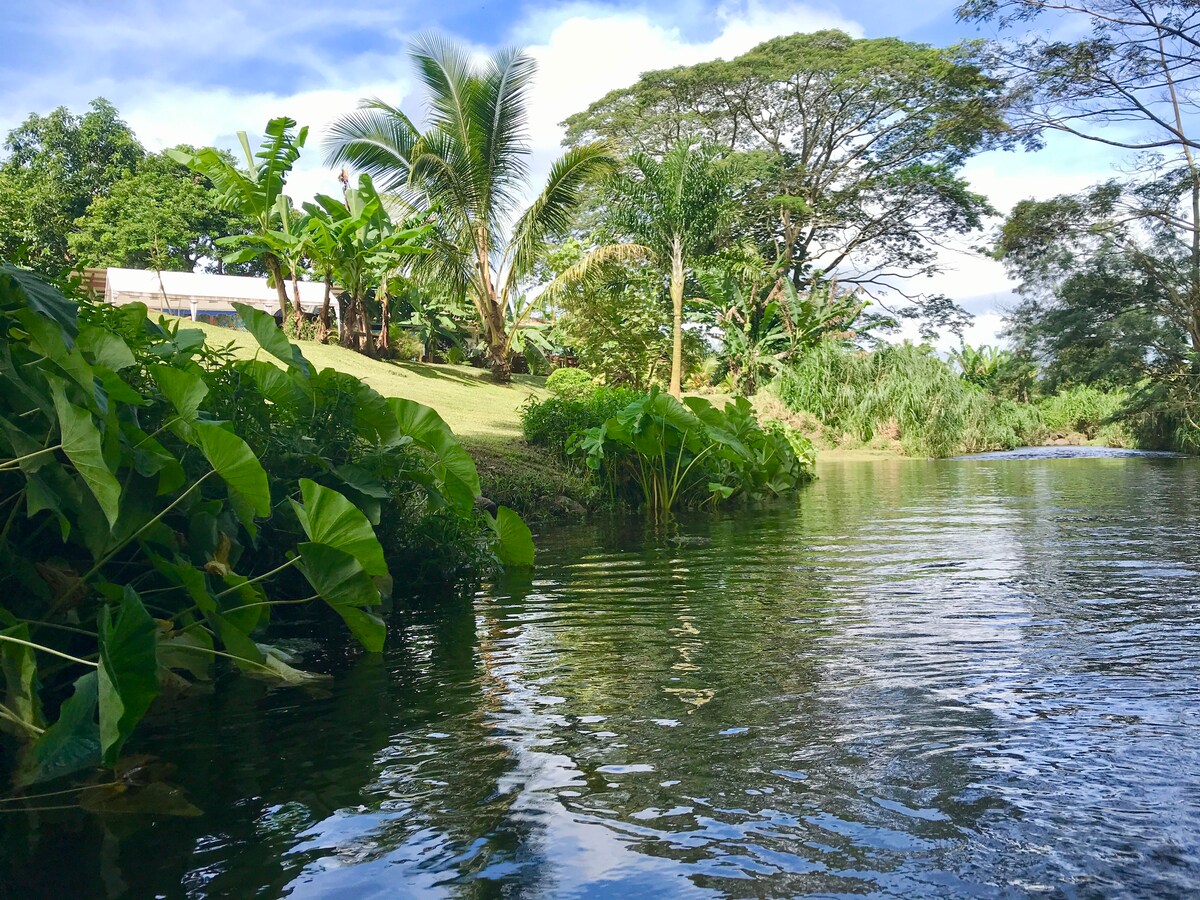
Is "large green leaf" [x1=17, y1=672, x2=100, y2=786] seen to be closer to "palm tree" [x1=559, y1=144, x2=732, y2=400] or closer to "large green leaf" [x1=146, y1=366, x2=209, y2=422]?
"large green leaf" [x1=146, y1=366, x2=209, y2=422]

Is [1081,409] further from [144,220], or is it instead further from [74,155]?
[74,155]

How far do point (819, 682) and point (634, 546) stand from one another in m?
4.74

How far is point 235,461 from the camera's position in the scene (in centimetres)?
342

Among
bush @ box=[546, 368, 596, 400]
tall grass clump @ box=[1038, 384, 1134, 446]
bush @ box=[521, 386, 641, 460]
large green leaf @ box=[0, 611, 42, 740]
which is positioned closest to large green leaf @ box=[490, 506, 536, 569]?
large green leaf @ box=[0, 611, 42, 740]

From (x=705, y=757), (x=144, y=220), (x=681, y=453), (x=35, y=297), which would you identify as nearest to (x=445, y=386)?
(x=681, y=453)

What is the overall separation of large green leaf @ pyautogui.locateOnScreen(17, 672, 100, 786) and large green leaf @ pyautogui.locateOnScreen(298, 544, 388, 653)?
3.40 feet

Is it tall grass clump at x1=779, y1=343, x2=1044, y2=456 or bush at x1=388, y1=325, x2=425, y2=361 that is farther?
bush at x1=388, y1=325, x2=425, y2=361

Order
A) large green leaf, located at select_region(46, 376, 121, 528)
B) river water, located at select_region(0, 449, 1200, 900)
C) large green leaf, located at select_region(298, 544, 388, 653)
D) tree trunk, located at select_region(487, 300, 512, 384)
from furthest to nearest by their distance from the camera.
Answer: tree trunk, located at select_region(487, 300, 512, 384)
large green leaf, located at select_region(298, 544, 388, 653)
large green leaf, located at select_region(46, 376, 121, 528)
river water, located at select_region(0, 449, 1200, 900)

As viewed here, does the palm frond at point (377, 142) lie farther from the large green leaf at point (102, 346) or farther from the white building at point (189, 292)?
the large green leaf at point (102, 346)

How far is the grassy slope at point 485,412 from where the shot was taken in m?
10.5

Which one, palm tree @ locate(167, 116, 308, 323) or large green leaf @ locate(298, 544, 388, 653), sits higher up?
palm tree @ locate(167, 116, 308, 323)

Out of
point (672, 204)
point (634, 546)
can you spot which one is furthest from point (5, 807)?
point (672, 204)

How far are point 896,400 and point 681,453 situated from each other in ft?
50.9

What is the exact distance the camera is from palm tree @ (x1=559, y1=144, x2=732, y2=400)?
23391 mm
